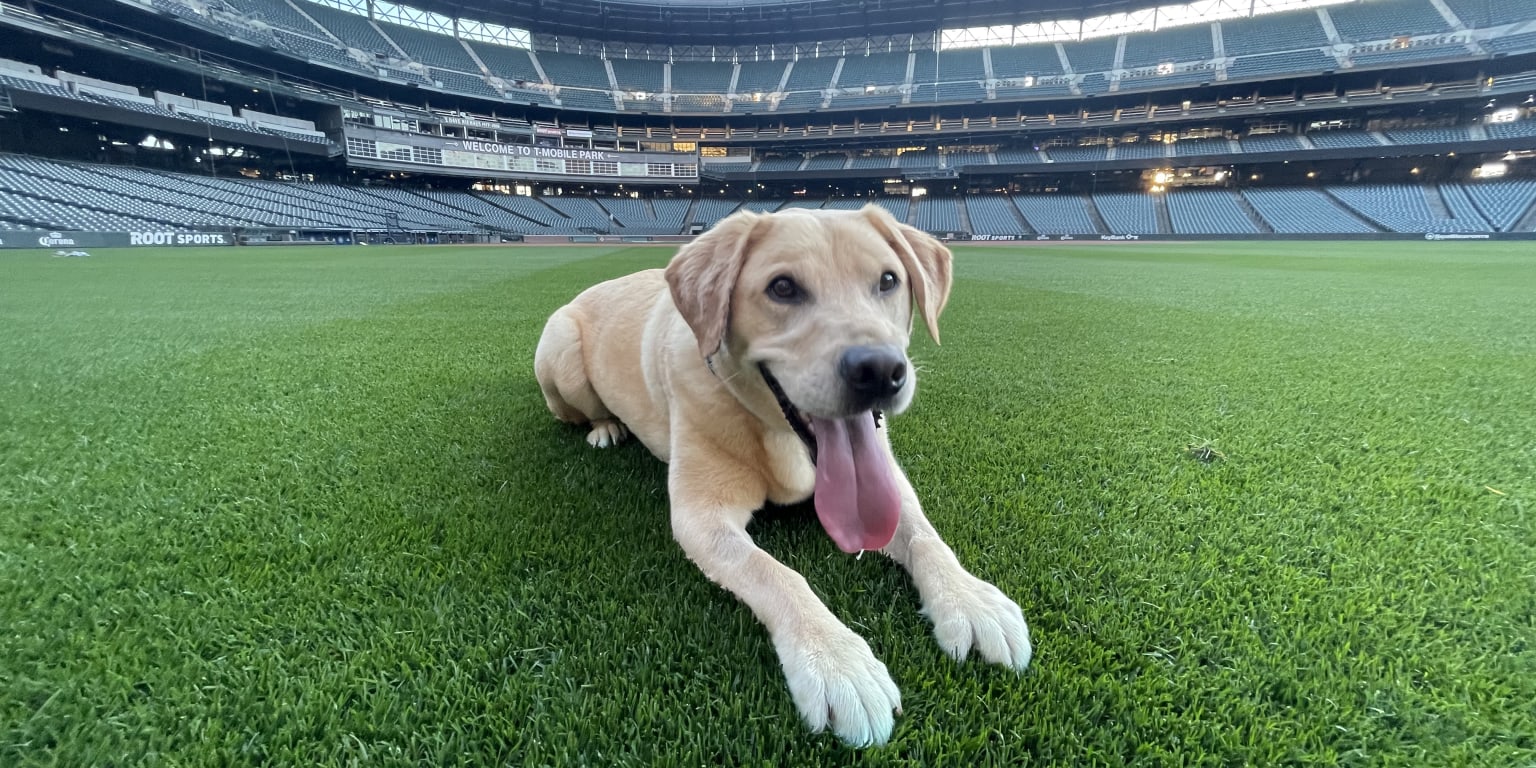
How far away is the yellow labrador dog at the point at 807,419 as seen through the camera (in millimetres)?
1383

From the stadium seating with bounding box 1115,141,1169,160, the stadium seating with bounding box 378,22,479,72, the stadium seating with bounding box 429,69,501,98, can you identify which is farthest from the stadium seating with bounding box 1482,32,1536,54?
the stadium seating with bounding box 378,22,479,72

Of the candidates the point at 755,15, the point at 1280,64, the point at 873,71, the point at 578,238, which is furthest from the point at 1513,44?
the point at 578,238

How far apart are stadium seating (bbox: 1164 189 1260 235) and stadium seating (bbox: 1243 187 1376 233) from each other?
115cm

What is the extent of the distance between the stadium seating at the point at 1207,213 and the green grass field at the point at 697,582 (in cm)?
4381

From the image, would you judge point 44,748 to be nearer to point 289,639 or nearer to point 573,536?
point 289,639

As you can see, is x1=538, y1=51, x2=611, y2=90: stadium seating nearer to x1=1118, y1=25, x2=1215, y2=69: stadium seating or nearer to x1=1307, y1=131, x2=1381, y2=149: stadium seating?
x1=1118, y1=25, x2=1215, y2=69: stadium seating

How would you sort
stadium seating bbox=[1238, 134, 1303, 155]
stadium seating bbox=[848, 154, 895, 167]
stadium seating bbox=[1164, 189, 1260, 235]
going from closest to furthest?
stadium seating bbox=[1164, 189, 1260, 235] → stadium seating bbox=[1238, 134, 1303, 155] → stadium seating bbox=[848, 154, 895, 167]

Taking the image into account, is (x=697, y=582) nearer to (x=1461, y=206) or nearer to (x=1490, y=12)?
(x=1461, y=206)

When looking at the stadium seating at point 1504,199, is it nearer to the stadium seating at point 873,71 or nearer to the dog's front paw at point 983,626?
the stadium seating at point 873,71

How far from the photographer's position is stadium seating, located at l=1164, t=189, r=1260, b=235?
3869cm

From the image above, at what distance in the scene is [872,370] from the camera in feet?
5.37

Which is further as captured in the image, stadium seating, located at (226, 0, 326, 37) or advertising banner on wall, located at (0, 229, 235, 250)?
stadium seating, located at (226, 0, 326, 37)

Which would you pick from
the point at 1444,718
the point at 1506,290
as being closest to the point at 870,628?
the point at 1444,718

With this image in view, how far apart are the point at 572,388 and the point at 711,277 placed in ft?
4.39
